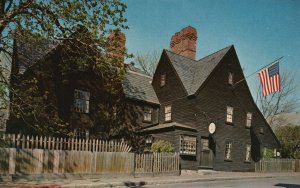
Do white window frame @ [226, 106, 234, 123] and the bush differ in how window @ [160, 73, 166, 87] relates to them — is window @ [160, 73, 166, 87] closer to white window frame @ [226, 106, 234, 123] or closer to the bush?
white window frame @ [226, 106, 234, 123]

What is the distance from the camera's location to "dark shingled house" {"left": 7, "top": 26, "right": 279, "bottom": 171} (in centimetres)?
2556

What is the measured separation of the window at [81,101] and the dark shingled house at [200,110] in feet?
0.37

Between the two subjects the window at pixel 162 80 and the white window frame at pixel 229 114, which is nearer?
the white window frame at pixel 229 114

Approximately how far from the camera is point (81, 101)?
2519 cm

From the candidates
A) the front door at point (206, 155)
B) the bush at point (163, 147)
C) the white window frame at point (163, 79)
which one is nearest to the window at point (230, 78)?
the white window frame at point (163, 79)

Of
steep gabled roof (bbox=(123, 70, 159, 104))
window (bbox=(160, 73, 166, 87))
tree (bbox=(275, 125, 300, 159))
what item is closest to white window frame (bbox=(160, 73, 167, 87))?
window (bbox=(160, 73, 166, 87))

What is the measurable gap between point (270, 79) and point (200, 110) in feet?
20.0

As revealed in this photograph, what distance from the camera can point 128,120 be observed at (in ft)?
90.3

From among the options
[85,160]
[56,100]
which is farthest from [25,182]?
[56,100]

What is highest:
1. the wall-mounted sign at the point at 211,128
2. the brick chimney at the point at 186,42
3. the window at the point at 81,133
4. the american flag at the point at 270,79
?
the brick chimney at the point at 186,42

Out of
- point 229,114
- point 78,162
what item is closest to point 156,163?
point 78,162

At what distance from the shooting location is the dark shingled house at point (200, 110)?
83.9 ft

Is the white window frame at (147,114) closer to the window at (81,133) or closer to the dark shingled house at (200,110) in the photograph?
Result: the dark shingled house at (200,110)

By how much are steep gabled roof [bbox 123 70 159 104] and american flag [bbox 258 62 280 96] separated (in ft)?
34.0
